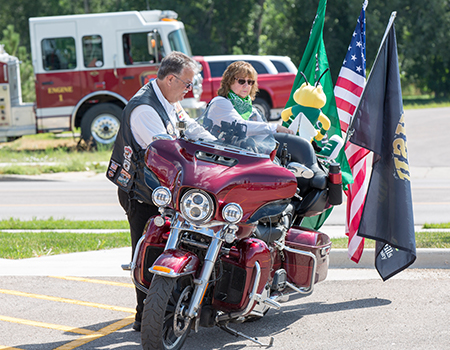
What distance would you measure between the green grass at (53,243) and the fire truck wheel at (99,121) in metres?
9.51

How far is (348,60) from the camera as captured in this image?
6348mm

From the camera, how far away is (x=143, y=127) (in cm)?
430

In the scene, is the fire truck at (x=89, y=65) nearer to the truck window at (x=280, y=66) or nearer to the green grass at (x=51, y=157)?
the green grass at (x=51, y=157)

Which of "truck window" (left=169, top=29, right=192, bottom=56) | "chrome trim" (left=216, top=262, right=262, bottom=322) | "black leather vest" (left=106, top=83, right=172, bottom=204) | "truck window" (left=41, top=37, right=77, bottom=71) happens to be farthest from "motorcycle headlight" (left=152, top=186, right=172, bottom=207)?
"truck window" (left=41, top=37, right=77, bottom=71)

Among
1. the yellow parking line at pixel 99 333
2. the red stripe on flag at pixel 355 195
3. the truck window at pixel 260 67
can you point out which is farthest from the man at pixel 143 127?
the truck window at pixel 260 67

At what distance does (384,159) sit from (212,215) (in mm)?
2027

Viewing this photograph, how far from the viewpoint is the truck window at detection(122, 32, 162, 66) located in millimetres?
17031

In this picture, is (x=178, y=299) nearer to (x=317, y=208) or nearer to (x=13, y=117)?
(x=317, y=208)

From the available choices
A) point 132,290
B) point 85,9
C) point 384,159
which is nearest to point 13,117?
point 132,290

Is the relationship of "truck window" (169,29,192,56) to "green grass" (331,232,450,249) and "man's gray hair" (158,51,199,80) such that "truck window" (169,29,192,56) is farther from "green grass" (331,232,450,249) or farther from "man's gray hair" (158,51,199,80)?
"man's gray hair" (158,51,199,80)

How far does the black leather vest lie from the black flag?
1.70 m

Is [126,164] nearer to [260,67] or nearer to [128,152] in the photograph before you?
[128,152]

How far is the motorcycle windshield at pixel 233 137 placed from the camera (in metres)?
4.00

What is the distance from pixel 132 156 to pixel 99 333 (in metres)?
1.27
